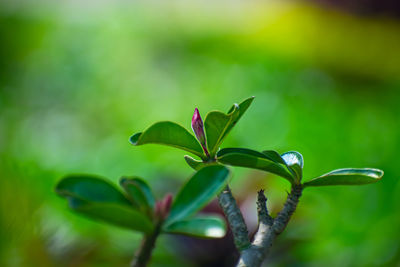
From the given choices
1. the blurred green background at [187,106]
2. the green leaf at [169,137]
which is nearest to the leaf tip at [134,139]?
the green leaf at [169,137]

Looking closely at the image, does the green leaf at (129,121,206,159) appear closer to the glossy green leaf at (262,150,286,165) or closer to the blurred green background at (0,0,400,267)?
the glossy green leaf at (262,150,286,165)

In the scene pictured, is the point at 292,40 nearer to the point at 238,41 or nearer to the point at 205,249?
the point at 238,41

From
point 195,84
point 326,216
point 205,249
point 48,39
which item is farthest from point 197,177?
point 48,39

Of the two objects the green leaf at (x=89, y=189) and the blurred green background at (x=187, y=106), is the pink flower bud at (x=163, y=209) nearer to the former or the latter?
the green leaf at (x=89, y=189)

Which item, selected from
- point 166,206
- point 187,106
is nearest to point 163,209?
point 166,206

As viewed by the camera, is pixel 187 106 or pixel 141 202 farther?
pixel 187 106

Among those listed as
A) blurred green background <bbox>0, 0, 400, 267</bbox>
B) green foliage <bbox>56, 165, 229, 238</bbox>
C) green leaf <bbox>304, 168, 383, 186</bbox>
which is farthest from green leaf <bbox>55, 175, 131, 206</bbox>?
blurred green background <bbox>0, 0, 400, 267</bbox>

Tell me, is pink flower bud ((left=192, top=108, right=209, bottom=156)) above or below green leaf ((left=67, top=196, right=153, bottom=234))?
above

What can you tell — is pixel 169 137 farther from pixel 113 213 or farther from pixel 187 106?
pixel 187 106
